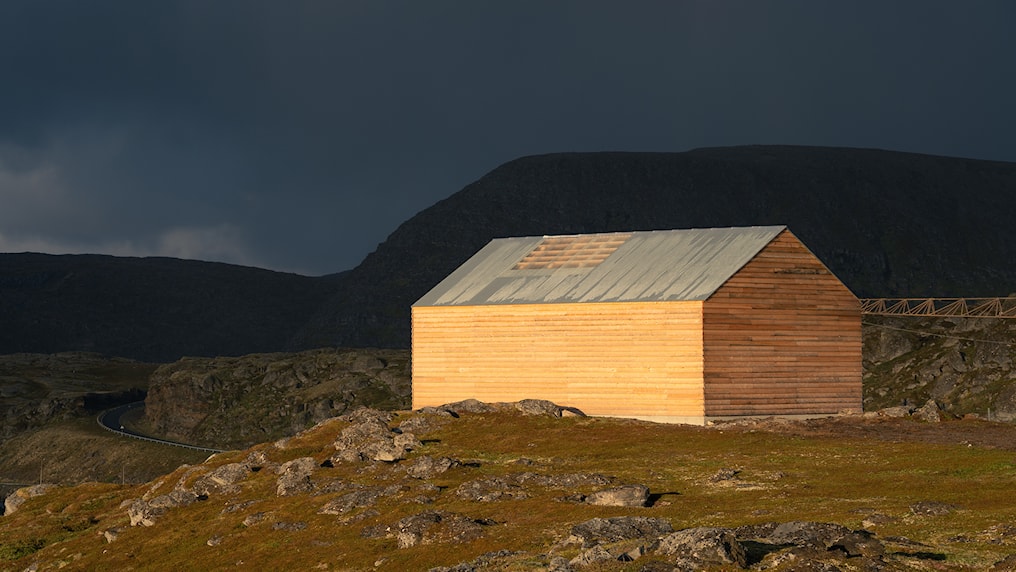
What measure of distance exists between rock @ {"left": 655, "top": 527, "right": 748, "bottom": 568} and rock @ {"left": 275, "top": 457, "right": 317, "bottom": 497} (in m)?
28.5

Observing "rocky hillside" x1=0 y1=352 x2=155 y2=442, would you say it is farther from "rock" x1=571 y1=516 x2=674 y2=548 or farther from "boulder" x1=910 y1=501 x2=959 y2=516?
"boulder" x1=910 y1=501 x2=959 y2=516

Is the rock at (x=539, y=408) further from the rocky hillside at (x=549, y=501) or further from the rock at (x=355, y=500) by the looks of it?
the rock at (x=355, y=500)

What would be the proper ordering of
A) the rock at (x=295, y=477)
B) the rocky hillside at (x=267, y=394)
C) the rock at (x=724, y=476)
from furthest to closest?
1. the rocky hillside at (x=267, y=394)
2. the rock at (x=295, y=477)
3. the rock at (x=724, y=476)

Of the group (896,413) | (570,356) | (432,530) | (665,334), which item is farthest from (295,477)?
(896,413)

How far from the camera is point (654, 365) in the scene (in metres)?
62.9

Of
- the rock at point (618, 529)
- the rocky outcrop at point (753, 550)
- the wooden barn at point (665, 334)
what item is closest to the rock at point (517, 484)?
the rock at point (618, 529)

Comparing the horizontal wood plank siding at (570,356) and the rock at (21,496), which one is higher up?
the horizontal wood plank siding at (570,356)

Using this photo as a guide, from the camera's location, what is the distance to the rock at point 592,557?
29844 mm

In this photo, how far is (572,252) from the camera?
250 ft

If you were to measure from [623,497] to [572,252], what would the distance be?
115 ft

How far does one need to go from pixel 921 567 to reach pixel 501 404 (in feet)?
135

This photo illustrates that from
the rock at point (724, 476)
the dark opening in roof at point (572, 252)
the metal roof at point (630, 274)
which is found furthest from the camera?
the dark opening in roof at point (572, 252)

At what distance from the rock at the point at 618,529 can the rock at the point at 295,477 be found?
21171 millimetres

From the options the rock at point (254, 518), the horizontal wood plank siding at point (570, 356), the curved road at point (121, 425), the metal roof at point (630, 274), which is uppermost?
the metal roof at point (630, 274)
